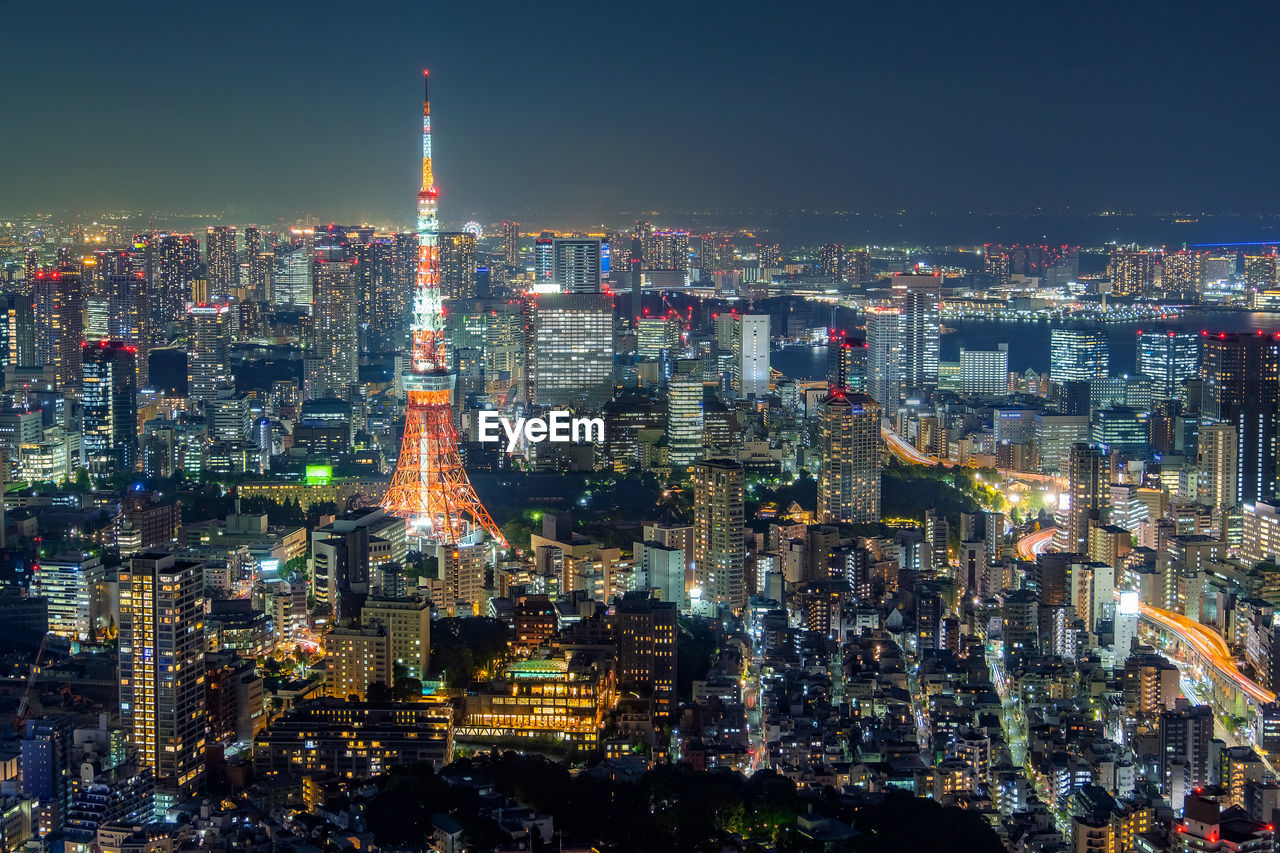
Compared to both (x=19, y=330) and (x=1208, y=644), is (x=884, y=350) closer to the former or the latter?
(x=19, y=330)

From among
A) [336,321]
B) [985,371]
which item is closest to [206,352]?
[336,321]

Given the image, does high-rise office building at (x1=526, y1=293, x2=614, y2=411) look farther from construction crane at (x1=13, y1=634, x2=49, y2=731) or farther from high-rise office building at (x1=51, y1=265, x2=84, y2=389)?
construction crane at (x1=13, y1=634, x2=49, y2=731)

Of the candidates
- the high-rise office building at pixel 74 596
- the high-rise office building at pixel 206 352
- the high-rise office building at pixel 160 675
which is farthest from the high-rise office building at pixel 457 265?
the high-rise office building at pixel 160 675

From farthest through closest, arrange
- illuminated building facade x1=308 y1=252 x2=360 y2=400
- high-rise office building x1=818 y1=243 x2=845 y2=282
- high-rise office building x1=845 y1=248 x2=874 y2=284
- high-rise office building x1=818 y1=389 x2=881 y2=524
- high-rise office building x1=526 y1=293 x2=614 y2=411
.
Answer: high-rise office building x1=818 y1=243 x2=845 y2=282, high-rise office building x1=845 y1=248 x2=874 y2=284, illuminated building facade x1=308 y1=252 x2=360 y2=400, high-rise office building x1=526 y1=293 x2=614 y2=411, high-rise office building x1=818 y1=389 x2=881 y2=524

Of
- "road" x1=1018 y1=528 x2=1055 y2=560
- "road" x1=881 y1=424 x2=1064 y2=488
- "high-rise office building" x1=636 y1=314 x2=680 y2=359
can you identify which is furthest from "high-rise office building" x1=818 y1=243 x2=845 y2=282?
"road" x1=1018 y1=528 x2=1055 y2=560

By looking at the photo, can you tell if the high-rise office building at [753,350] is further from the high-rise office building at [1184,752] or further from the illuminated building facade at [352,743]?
the illuminated building facade at [352,743]
